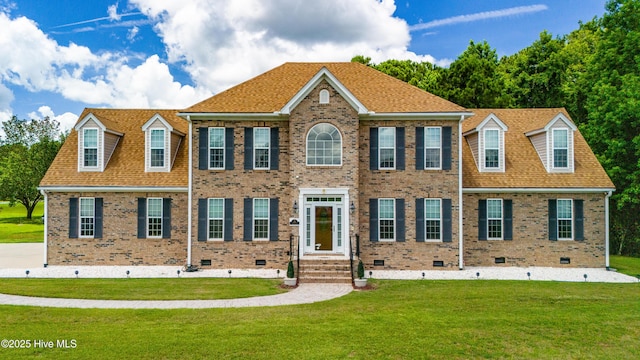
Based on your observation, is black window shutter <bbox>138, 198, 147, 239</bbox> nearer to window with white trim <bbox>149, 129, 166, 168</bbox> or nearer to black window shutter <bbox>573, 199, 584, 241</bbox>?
window with white trim <bbox>149, 129, 166, 168</bbox>

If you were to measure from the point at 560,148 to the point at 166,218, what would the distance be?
1907cm

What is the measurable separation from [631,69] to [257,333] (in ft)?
91.6

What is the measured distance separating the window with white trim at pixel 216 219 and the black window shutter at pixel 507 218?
13.1 meters

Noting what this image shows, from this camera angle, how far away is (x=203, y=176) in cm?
1864

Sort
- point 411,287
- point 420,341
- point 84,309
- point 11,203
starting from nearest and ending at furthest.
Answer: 1. point 420,341
2. point 84,309
3. point 411,287
4. point 11,203

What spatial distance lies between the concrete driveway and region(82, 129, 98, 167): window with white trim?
524 centimetres

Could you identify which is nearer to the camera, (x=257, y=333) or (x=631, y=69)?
(x=257, y=333)

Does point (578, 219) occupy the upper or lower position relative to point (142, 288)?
upper

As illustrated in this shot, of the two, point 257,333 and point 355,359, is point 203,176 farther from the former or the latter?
point 355,359

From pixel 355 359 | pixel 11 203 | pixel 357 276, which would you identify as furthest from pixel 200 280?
pixel 11 203

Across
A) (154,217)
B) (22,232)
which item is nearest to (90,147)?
(154,217)

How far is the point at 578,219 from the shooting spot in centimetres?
1903

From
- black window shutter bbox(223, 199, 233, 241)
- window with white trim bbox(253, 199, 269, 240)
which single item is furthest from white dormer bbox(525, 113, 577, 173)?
black window shutter bbox(223, 199, 233, 241)

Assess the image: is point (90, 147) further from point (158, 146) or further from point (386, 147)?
point (386, 147)
